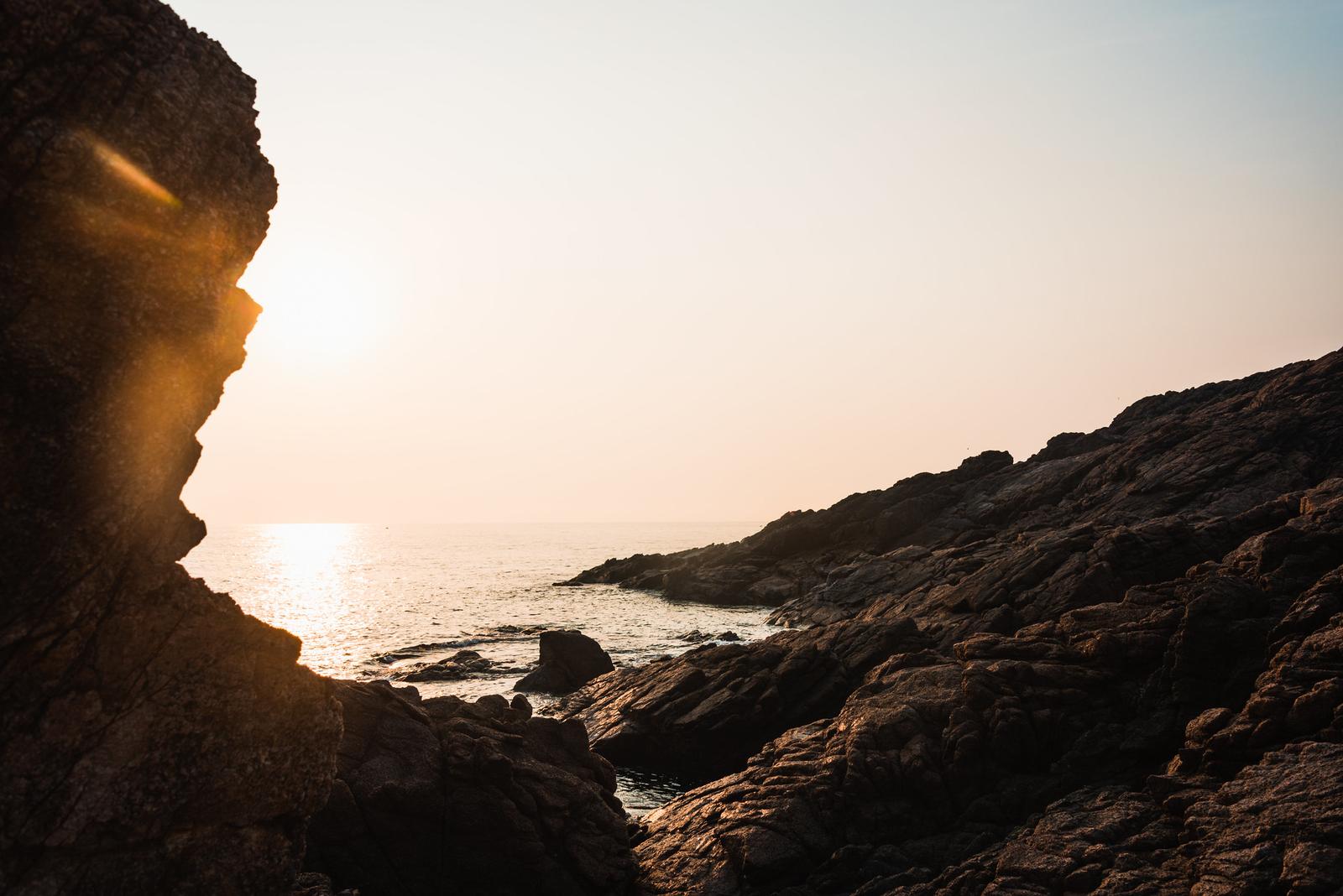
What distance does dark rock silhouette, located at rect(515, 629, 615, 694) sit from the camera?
185 ft

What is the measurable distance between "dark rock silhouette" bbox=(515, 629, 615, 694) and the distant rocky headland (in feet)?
20.9

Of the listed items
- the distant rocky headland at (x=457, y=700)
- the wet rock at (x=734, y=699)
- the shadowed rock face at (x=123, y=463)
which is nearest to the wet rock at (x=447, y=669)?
the distant rocky headland at (x=457, y=700)

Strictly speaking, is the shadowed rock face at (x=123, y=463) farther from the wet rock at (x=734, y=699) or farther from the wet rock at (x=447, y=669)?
the wet rock at (x=447, y=669)

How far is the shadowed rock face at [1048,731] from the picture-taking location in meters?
18.4

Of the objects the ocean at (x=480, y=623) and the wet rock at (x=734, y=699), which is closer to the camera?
the wet rock at (x=734, y=699)

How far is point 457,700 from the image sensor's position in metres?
30.1

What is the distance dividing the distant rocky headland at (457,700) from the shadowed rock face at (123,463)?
0.15 ft

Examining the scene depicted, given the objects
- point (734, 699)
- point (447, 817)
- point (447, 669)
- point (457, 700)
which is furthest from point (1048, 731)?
point (447, 669)

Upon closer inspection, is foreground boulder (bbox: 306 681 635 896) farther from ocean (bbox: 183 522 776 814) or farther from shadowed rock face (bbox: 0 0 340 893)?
shadowed rock face (bbox: 0 0 340 893)

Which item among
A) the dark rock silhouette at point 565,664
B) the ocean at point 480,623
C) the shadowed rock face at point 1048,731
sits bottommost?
the ocean at point 480,623

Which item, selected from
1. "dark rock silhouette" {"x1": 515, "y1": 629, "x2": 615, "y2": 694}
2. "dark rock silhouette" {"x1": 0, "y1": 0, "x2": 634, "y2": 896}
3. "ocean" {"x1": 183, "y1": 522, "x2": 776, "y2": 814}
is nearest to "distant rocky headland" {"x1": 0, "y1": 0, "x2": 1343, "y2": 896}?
"dark rock silhouette" {"x1": 0, "y1": 0, "x2": 634, "y2": 896}

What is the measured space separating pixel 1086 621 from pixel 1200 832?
12.4 meters

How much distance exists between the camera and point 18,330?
428 inches

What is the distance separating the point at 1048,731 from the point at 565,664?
38.5 metres
